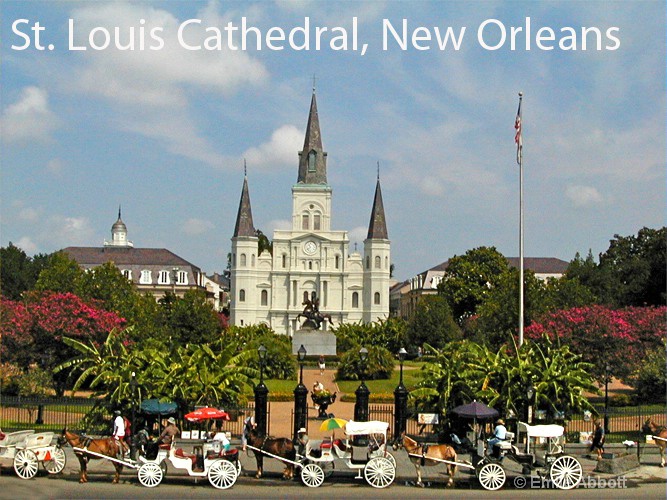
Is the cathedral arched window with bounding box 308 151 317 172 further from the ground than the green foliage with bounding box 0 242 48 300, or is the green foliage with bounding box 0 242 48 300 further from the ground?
the cathedral arched window with bounding box 308 151 317 172

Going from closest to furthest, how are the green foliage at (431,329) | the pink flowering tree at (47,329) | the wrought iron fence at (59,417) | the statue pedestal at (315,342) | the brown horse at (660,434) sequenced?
the brown horse at (660,434) → the wrought iron fence at (59,417) → the pink flowering tree at (47,329) → the statue pedestal at (315,342) → the green foliage at (431,329)

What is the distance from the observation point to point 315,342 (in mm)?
66938

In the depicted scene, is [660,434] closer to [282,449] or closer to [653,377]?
[653,377]

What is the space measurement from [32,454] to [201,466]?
3.88m

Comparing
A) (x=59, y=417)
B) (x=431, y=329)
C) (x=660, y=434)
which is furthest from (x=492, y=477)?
(x=431, y=329)

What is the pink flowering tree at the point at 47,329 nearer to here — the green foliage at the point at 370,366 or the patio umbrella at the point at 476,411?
the green foliage at the point at 370,366

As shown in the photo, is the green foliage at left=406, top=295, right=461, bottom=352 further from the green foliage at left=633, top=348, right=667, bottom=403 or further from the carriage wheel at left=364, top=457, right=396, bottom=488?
the carriage wheel at left=364, top=457, right=396, bottom=488

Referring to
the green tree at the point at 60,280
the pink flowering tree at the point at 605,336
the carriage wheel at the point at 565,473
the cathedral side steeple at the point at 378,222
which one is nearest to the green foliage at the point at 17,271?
the green tree at the point at 60,280

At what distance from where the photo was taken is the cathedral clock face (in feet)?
371

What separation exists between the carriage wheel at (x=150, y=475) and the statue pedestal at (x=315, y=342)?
4731 centimetres

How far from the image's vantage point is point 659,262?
68062 millimetres

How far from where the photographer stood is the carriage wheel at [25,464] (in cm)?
1956

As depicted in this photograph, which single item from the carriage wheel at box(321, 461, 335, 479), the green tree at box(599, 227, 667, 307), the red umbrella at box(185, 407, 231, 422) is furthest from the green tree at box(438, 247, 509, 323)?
the carriage wheel at box(321, 461, 335, 479)

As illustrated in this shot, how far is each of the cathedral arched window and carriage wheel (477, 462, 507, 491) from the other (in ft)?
321
